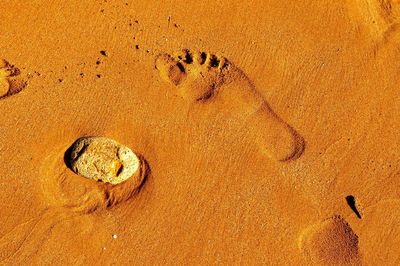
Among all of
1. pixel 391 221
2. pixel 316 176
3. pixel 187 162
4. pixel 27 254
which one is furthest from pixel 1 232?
pixel 391 221

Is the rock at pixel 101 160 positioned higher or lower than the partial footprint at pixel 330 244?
lower

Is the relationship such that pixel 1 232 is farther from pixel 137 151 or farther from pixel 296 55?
pixel 296 55

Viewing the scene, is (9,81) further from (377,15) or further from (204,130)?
(377,15)

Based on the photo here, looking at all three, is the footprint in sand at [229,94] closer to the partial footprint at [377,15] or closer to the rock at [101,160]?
the rock at [101,160]

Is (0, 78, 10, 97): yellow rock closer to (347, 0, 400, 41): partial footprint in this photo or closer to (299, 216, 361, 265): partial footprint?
(299, 216, 361, 265): partial footprint

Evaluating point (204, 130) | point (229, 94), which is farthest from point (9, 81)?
point (229, 94)

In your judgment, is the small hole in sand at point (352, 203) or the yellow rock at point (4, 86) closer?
the yellow rock at point (4, 86)

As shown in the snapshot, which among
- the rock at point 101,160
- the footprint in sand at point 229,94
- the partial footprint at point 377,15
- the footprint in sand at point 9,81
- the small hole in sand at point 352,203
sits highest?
the partial footprint at point 377,15

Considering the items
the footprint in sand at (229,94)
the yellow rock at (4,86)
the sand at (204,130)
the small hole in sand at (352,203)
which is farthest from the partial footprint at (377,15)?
the yellow rock at (4,86)
